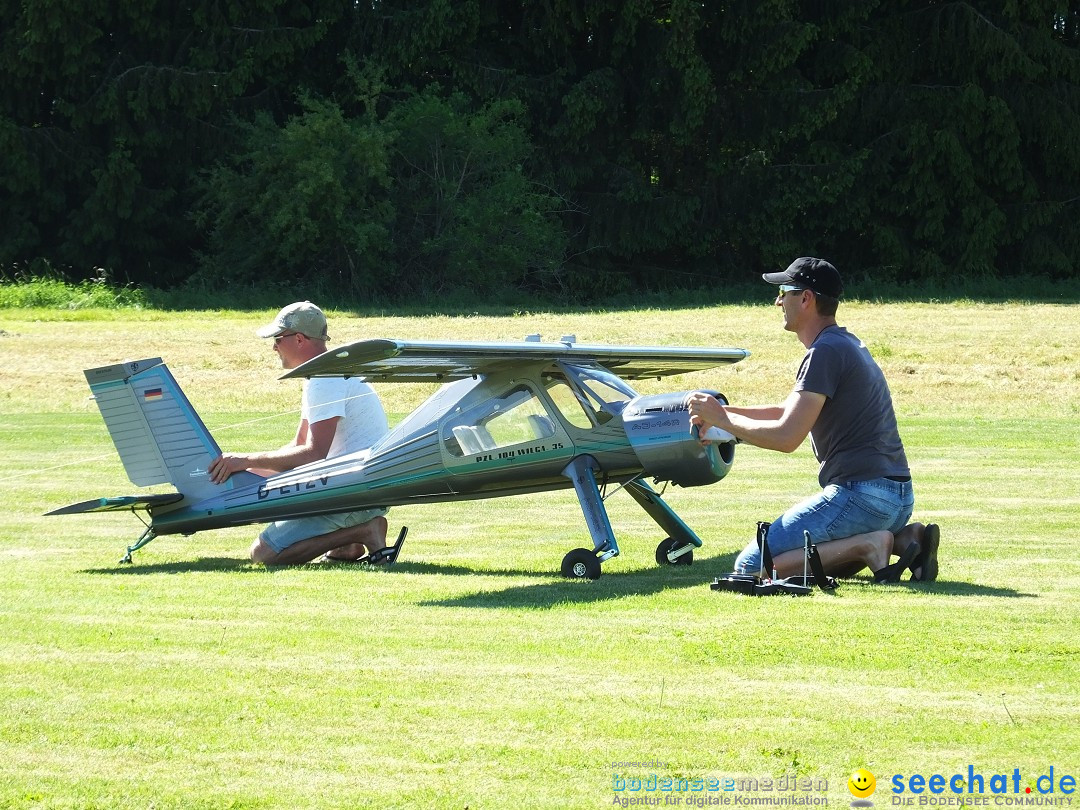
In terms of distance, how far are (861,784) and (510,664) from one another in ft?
7.94

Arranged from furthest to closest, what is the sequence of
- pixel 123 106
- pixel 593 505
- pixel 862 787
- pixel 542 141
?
pixel 542 141 → pixel 123 106 → pixel 593 505 → pixel 862 787

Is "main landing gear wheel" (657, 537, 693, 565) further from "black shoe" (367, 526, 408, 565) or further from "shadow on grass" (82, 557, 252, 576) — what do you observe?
"shadow on grass" (82, 557, 252, 576)

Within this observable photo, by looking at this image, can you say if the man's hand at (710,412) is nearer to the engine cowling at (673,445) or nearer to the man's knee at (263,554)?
the engine cowling at (673,445)

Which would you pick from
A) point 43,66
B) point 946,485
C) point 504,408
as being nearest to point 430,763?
point 504,408

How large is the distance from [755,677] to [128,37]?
43.5 meters

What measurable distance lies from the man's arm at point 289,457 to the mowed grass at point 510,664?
755 millimetres

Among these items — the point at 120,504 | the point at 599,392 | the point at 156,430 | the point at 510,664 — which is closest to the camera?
the point at 510,664

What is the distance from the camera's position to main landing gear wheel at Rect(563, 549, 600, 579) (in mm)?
9750

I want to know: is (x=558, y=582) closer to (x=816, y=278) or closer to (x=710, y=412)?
(x=710, y=412)

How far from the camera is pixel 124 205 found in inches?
1725

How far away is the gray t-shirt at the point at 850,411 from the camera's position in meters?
8.45

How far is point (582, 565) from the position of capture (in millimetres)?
9797

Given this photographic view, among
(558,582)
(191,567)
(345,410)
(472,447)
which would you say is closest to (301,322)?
(345,410)

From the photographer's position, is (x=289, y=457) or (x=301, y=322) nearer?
(x=301, y=322)
